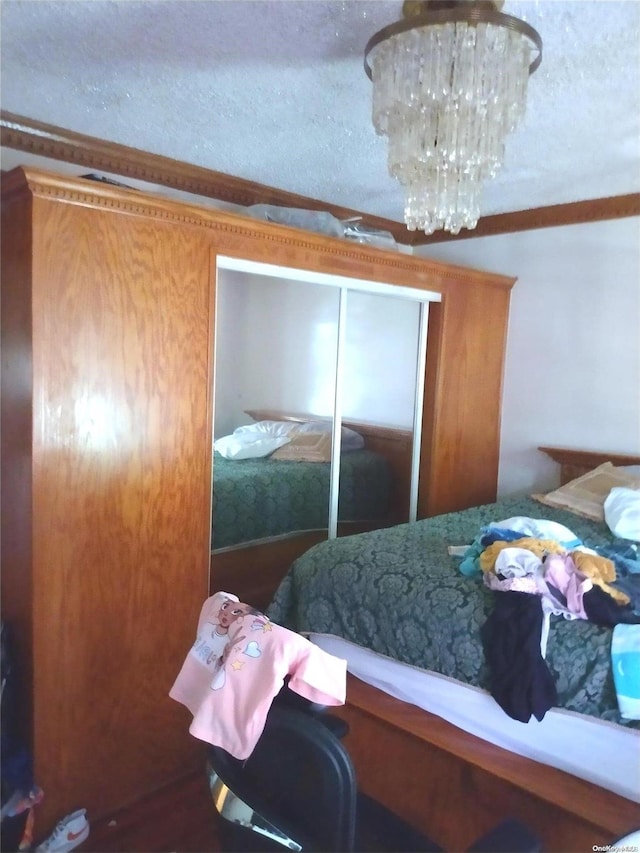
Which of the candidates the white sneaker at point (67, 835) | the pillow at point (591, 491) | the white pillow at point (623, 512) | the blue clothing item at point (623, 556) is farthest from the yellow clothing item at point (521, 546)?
the white sneaker at point (67, 835)

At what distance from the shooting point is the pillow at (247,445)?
102 inches

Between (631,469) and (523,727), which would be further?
(631,469)

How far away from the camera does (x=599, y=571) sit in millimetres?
1858

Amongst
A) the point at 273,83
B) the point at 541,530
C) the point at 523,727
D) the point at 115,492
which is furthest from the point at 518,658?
the point at 273,83

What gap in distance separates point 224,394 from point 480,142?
1363 millimetres


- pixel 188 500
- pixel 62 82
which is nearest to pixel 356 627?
pixel 188 500

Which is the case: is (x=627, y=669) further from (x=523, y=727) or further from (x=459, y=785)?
(x=459, y=785)

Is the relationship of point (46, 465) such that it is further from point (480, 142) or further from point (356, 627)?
point (480, 142)

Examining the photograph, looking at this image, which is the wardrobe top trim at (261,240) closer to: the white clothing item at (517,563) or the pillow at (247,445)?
the pillow at (247,445)

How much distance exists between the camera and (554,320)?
3457mm

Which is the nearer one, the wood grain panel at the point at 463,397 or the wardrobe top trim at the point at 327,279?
the wardrobe top trim at the point at 327,279

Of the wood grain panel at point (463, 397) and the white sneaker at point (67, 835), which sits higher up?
the wood grain panel at point (463, 397)

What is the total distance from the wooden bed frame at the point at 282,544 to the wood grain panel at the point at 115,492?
1.07 feet

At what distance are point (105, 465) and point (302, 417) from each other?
108cm
